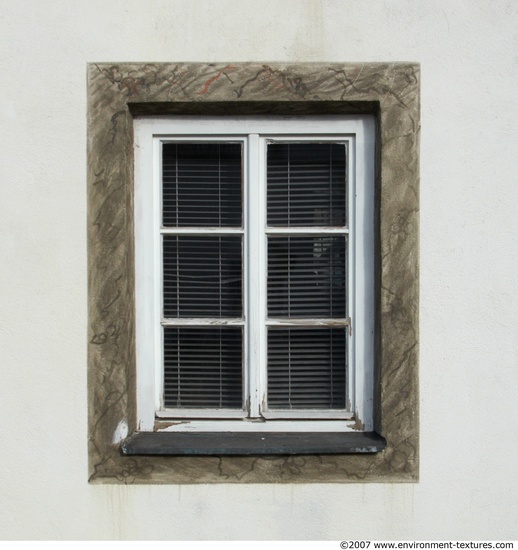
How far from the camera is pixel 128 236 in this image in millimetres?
2914

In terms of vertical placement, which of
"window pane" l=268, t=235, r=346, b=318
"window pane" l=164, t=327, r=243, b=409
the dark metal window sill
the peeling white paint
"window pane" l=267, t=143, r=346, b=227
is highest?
"window pane" l=267, t=143, r=346, b=227

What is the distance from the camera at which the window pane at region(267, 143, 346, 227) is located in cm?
302

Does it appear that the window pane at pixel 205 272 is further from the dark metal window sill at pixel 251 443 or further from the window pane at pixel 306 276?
the dark metal window sill at pixel 251 443

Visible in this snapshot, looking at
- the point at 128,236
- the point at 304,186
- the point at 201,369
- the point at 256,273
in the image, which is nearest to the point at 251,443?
the point at 201,369

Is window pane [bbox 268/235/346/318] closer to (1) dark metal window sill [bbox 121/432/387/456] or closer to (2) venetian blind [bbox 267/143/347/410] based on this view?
(2) venetian blind [bbox 267/143/347/410]

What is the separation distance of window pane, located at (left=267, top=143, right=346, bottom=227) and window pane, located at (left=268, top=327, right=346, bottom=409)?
1.68ft

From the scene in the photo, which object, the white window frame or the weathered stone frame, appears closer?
the weathered stone frame

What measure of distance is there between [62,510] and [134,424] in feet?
1.55

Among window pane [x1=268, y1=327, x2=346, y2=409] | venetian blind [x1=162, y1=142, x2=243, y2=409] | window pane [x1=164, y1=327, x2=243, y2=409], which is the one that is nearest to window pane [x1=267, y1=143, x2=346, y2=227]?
venetian blind [x1=162, y1=142, x2=243, y2=409]

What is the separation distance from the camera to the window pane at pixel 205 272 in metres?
3.04

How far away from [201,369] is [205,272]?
0.45 metres
